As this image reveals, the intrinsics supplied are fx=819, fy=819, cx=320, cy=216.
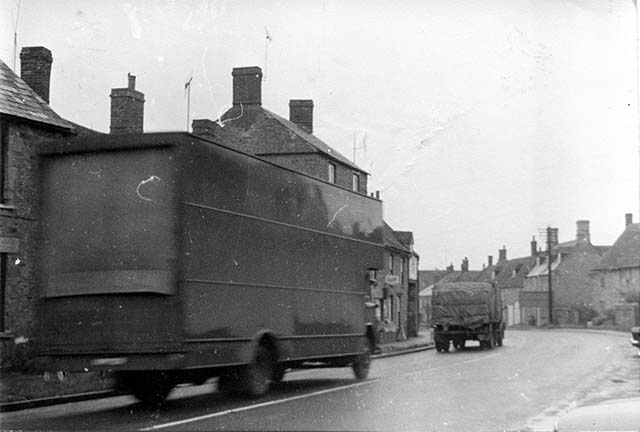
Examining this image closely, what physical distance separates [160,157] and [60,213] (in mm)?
1691

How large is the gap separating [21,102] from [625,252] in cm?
6823

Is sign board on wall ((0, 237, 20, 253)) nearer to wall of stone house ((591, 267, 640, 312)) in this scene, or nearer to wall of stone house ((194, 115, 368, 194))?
wall of stone house ((194, 115, 368, 194))

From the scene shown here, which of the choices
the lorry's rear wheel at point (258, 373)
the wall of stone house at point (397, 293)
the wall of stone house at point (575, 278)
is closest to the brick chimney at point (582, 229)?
the wall of stone house at point (575, 278)

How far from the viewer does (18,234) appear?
19.1m

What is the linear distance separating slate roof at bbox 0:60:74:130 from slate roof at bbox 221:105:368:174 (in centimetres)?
1649

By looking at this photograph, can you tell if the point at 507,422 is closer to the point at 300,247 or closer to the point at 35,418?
the point at 300,247

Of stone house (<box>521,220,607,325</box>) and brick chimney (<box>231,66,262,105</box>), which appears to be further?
stone house (<box>521,220,607,325</box>)

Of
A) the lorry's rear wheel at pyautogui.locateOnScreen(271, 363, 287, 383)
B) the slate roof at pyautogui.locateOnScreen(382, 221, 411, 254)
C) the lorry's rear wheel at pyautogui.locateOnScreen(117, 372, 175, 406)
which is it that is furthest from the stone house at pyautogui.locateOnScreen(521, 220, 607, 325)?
the lorry's rear wheel at pyautogui.locateOnScreen(117, 372, 175, 406)

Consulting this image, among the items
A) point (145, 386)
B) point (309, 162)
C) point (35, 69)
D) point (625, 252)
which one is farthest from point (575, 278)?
point (145, 386)

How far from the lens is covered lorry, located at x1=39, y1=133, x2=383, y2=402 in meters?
10.9

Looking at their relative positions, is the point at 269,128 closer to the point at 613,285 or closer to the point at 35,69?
the point at 35,69

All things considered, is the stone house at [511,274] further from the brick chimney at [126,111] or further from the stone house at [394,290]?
the brick chimney at [126,111]

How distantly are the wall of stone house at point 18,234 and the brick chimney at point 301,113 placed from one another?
23107mm

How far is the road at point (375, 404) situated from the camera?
34.1 feet
